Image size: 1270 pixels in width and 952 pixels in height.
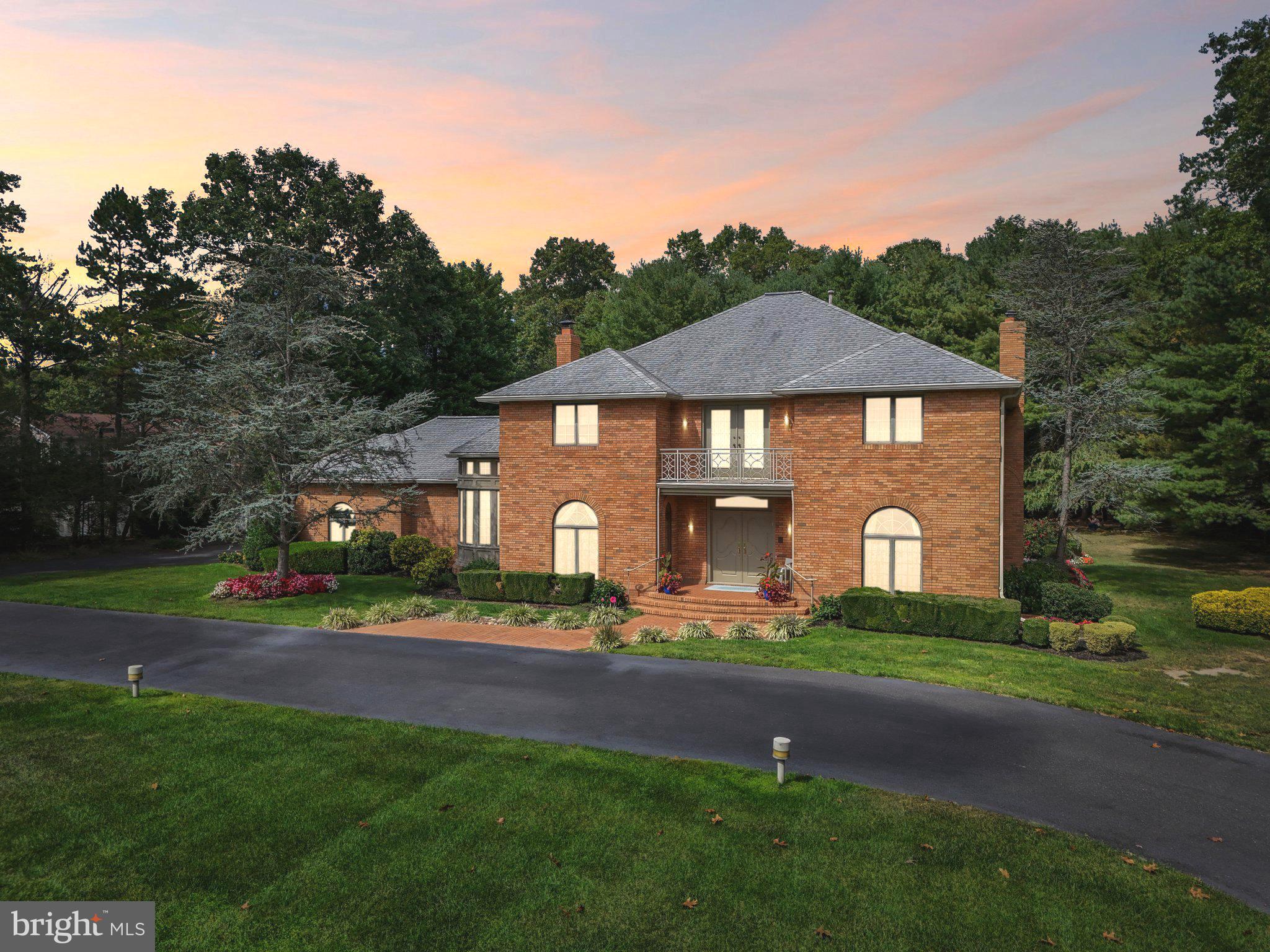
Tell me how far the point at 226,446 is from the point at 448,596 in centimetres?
853

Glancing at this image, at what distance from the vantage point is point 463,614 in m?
20.6

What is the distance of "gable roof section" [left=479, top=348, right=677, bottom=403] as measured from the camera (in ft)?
76.9

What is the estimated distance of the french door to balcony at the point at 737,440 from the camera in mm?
24297

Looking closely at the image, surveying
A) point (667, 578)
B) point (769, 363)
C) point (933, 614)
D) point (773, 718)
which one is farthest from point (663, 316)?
point (773, 718)

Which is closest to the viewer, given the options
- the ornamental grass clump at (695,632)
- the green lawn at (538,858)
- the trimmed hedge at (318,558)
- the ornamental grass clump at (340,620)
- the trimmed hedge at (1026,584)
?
the green lawn at (538,858)

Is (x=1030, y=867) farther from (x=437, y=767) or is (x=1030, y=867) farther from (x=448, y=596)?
(x=448, y=596)

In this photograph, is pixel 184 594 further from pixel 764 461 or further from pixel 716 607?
pixel 764 461

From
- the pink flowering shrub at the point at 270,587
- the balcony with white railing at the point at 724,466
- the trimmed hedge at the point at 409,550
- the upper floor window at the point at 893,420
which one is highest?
the upper floor window at the point at 893,420

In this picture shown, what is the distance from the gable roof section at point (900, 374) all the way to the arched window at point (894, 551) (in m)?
3.66

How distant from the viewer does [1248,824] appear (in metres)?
8.59

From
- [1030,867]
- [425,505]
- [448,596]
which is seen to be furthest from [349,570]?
[1030,867]

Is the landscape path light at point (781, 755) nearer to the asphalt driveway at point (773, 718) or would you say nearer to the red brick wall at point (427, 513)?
the asphalt driveway at point (773, 718)

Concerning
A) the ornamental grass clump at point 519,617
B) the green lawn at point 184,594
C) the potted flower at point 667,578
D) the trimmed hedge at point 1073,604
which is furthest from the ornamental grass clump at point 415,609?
the trimmed hedge at point 1073,604

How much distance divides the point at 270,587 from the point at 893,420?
20.1 metres
